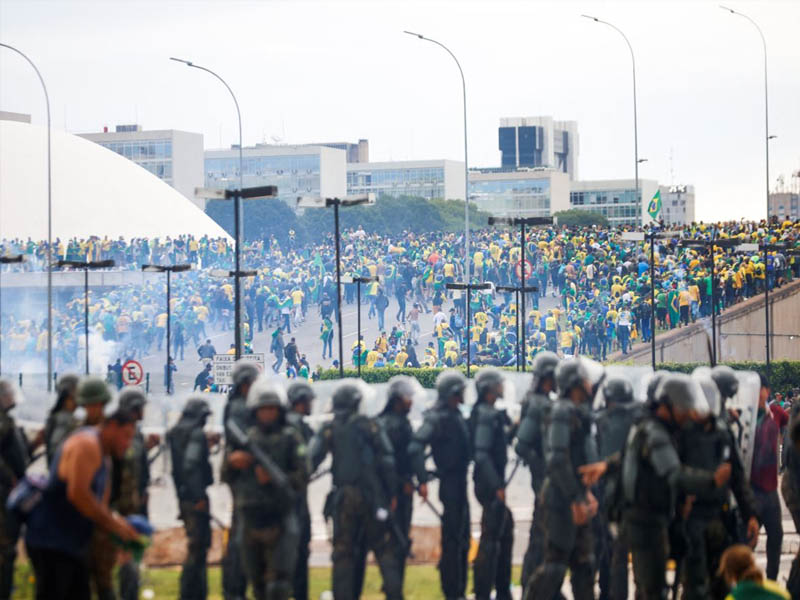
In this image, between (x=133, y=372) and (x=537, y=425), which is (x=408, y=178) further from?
(x=537, y=425)

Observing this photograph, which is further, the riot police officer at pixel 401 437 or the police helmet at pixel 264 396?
the riot police officer at pixel 401 437

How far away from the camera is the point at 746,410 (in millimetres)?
12219

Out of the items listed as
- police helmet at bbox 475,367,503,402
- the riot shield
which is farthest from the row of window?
police helmet at bbox 475,367,503,402

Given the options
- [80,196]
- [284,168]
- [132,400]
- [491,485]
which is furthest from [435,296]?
[284,168]

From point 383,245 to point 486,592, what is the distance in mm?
43977

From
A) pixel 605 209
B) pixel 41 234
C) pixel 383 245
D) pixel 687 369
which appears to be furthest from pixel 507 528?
pixel 605 209

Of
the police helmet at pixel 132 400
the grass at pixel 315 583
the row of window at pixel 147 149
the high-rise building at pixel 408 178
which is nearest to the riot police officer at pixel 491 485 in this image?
the grass at pixel 315 583

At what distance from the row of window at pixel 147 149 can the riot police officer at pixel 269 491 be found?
5473 inches

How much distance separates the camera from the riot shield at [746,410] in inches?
476

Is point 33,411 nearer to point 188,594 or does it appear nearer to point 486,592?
point 188,594

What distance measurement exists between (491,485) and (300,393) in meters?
1.64

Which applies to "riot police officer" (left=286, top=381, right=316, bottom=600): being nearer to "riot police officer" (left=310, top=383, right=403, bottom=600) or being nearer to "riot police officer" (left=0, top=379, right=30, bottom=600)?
"riot police officer" (left=310, top=383, right=403, bottom=600)

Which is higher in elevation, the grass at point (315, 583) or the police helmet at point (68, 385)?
the police helmet at point (68, 385)

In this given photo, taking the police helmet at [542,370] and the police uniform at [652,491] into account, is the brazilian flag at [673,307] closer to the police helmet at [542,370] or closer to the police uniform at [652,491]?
the police helmet at [542,370]
